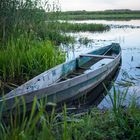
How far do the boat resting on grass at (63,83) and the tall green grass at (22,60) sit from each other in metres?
0.47

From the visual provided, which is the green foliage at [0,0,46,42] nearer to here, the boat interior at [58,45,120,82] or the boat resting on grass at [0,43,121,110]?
the boat resting on grass at [0,43,121,110]

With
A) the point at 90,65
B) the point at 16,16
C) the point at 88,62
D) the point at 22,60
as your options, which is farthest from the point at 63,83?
the point at 88,62

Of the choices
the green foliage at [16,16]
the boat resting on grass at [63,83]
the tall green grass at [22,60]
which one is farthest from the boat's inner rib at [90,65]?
the green foliage at [16,16]

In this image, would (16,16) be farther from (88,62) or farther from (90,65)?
(88,62)

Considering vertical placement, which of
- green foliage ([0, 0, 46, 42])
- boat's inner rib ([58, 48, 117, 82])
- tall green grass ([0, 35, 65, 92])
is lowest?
boat's inner rib ([58, 48, 117, 82])

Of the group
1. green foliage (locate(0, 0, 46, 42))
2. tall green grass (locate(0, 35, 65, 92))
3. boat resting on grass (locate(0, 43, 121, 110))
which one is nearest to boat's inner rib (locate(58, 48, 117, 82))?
boat resting on grass (locate(0, 43, 121, 110))

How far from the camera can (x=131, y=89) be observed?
733 centimetres

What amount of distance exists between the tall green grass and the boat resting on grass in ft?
1.55

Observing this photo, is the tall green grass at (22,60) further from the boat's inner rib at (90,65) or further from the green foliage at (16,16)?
the boat's inner rib at (90,65)

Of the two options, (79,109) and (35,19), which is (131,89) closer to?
(79,109)

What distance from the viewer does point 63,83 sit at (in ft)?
19.2

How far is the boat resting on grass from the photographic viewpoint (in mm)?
5031

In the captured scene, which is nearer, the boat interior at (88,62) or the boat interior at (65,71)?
the boat interior at (65,71)

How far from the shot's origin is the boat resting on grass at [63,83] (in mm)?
5031
